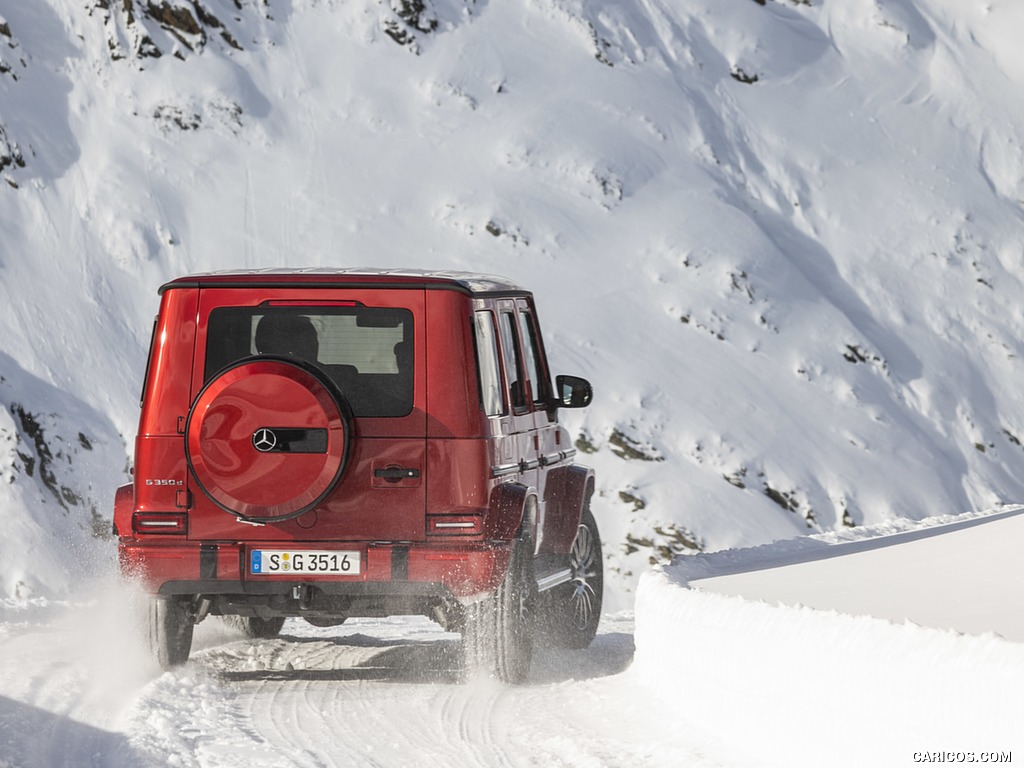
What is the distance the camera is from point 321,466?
22.7 ft

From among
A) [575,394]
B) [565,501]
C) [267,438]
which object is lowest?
[267,438]

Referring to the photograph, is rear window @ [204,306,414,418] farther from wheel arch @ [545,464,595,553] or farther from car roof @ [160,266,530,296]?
wheel arch @ [545,464,595,553]

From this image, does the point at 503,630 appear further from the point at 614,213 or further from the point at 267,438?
the point at 614,213

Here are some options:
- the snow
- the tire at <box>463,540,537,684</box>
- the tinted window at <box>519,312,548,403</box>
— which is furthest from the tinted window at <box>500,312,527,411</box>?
the snow

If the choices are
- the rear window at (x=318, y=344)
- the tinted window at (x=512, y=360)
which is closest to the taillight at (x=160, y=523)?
the rear window at (x=318, y=344)

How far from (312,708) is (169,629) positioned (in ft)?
3.41

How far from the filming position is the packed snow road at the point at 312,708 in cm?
567

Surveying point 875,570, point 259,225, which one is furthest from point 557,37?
point 875,570

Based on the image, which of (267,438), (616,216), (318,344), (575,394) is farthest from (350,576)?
(616,216)

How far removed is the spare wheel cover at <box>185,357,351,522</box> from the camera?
6812mm

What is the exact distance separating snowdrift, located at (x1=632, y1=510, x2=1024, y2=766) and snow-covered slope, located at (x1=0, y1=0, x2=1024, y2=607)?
2006 centimetres

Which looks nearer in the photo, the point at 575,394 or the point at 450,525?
the point at 450,525

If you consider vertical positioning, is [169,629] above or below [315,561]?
below

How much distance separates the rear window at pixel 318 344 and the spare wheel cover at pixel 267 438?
0.68ft
